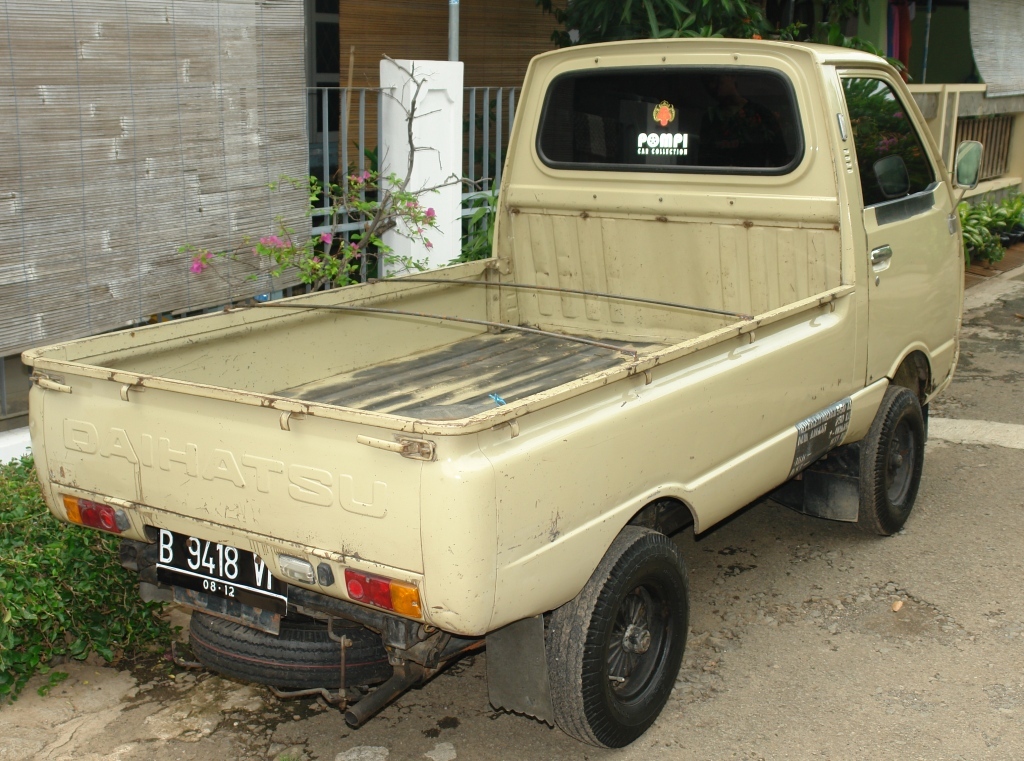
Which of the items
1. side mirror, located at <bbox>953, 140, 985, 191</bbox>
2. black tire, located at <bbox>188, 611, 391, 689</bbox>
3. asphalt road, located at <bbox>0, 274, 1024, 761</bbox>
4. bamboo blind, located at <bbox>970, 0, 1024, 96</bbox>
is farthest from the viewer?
bamboo blind, located at <bbox>970, 0, 1024, 96</bbox>

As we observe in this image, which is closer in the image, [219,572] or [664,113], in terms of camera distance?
[219,572]

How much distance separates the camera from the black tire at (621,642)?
3271 mm

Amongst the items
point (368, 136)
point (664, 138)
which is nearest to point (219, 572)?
point (664, 138)

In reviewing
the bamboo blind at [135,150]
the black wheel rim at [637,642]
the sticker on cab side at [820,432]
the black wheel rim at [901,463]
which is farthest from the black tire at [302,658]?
the black wheel rim at [901,463]

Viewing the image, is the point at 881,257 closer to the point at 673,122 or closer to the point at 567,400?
the point at 673,122

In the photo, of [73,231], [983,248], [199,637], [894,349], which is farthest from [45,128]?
[983,248]

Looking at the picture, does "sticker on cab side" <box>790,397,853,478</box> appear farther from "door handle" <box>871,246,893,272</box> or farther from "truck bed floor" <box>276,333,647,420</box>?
"truck bed floor" <box>276,333,647,420</box>

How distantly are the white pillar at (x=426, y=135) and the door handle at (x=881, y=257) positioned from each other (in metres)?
2.95

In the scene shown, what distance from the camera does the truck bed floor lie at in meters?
4.21

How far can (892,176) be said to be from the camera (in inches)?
194

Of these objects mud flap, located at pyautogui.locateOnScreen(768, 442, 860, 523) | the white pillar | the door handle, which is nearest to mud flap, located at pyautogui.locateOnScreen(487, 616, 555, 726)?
mud flap, located at pyautogui.locateOnScreen(768, 442, 860, 523)

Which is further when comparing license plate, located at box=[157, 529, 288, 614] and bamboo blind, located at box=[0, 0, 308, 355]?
bamboo blind, located at box=[0, 0, 308, 355]

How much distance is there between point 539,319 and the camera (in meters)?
5.43

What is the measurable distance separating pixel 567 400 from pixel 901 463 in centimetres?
270
